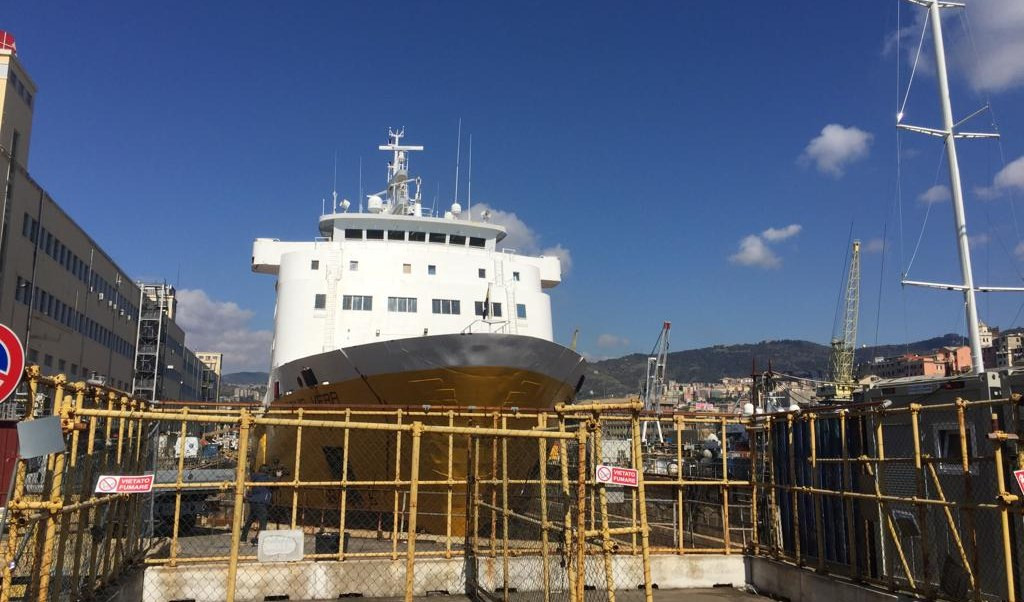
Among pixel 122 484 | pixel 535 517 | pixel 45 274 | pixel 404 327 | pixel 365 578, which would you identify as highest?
pixel 45 274

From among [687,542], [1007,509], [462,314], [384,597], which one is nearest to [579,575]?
[1007,509]

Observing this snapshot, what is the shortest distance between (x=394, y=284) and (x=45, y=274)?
2454 cm

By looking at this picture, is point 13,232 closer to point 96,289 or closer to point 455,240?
point 96,289

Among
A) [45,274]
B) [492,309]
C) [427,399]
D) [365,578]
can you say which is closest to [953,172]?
[492,309]

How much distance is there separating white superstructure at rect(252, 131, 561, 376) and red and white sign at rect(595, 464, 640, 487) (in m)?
10.9

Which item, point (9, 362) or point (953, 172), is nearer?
point (9, 362)

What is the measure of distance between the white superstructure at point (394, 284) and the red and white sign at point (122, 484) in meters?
11.1

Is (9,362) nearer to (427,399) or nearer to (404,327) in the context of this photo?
(427,399)

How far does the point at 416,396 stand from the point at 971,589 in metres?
10.2

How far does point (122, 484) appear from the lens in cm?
605

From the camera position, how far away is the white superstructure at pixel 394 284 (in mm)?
18453

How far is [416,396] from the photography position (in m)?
14.7

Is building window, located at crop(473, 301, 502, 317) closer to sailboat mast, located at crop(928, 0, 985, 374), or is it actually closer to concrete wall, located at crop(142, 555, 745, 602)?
concrete wall, located at crop(142, 555, 745, 602)

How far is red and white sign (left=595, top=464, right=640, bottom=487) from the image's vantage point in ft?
20.1
